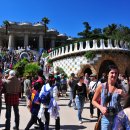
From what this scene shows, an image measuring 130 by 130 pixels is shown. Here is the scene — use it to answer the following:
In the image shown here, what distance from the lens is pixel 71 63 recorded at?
103 ft

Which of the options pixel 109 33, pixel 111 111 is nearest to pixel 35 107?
pixel 111 111

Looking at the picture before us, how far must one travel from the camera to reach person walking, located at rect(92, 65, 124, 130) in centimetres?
453

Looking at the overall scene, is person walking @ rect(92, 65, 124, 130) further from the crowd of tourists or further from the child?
the child

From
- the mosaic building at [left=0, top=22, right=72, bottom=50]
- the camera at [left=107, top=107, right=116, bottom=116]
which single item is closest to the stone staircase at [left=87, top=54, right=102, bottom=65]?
the camera at [left=107, top=107, right=116, bottom=116]

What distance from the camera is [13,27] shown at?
6938cm

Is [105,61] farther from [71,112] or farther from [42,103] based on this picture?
[42,103]

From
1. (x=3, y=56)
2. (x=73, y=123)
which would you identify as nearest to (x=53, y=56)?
(x=3, y=56)

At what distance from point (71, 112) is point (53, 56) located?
23784 mm

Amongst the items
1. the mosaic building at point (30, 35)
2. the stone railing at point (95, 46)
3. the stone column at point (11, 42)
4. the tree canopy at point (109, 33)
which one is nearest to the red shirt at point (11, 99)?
the stone railing at point (95, 46)

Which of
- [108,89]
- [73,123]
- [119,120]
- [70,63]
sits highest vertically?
[70,63]

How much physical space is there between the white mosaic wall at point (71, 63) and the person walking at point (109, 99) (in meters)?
25.1

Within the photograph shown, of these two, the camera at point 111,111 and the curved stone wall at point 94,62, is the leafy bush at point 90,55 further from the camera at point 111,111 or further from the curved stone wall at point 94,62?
the camera at point 111,111

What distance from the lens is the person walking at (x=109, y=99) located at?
4527mm

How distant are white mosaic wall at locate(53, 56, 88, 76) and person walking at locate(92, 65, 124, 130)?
25143 mm
